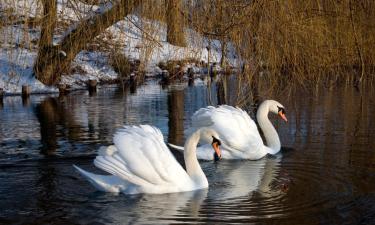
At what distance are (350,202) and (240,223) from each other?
1.49m

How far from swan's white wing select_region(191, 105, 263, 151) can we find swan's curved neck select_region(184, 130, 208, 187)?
2.05 m

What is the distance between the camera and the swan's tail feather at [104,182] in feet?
26.0

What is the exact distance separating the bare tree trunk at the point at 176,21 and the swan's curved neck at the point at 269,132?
416 centimetres

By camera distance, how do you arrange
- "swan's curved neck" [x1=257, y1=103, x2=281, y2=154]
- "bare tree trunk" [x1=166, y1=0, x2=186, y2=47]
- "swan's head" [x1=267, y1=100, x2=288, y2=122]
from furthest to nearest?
"swan's head" [x1=267, y1=100, x2=288, y2=122]
"swan's curved neck" [x1=257, y1=103, x2=281, y2=154]
"bare tree trunk" [x1=166, y1=0, x2=186, y2=47]

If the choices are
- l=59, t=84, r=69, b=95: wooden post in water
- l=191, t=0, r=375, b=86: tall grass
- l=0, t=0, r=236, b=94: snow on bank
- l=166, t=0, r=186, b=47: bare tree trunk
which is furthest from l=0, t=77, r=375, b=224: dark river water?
l=59, t=84, r=69, b=95: wooden post in water

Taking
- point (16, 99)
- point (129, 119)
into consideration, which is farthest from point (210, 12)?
point (16, 99)

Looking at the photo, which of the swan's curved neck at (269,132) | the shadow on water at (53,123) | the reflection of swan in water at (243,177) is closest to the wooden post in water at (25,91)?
the shadow on water at (53,123)

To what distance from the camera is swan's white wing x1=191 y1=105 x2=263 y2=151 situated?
1061 cm

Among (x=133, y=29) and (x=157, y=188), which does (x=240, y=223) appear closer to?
(x=157, y=188)

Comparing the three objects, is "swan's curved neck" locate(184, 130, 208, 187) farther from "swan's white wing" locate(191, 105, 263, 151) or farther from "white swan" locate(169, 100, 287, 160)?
"swan's white wing" locate(191, 105, 263, 151)

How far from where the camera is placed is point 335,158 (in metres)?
10.1

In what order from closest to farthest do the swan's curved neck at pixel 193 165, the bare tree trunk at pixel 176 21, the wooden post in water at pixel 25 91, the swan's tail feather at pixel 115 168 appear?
the bare tree trunk at pixel 176 21 < the swan's tail feather at pixel 115 168 < the swan's curved neck at pixel 193 165 < the wooden post in water at pixel 25 91

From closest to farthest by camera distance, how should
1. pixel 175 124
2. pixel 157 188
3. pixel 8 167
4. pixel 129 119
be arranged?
1. pixel 157 188
2. pixel 8 167
3. pixel 175 124
4. pixel 129 119

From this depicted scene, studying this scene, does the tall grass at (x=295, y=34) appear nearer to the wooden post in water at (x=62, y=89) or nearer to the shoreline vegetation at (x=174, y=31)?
the shoreline vegetation at (x=174, y=31)
